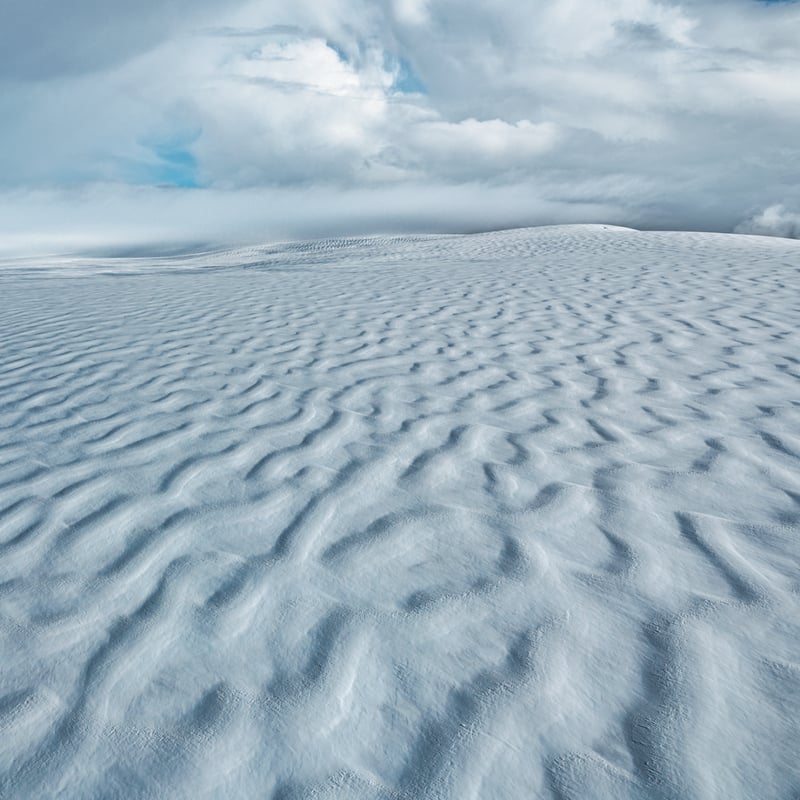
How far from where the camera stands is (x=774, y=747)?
171 centimetres

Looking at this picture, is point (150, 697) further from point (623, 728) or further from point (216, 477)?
point (216, 477)

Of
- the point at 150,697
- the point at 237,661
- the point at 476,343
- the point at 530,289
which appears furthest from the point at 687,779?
the point at 530,289

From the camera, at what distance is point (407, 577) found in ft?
8.16

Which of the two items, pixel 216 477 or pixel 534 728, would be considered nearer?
pixel 534 728

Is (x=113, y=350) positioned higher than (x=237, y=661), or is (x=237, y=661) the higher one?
(x=237, y=661)

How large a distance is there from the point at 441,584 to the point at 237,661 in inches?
29.9

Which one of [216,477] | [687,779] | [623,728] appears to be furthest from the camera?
[216,477]

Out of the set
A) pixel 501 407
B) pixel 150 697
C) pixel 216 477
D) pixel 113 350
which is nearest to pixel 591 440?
pixel 501 407

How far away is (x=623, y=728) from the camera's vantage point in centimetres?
178

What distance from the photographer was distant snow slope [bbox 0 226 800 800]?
1733mm

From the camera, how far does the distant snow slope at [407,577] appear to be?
68.2 inches

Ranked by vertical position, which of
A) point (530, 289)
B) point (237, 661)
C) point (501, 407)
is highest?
point (237, 661)

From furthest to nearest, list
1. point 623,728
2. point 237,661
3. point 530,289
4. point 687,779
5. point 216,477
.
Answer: point 530,289 → point 216,477 → point 237,661 → point 623,728 → point 687,779

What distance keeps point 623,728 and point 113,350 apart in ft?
19.6
